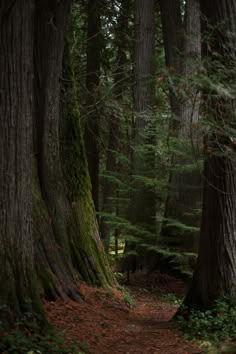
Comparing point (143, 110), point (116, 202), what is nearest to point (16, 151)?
point (143, 110)

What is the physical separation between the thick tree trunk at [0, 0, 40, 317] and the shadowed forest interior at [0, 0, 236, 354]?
0.5 inches

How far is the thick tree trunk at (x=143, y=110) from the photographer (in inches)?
523

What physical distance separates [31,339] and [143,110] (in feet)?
31.9

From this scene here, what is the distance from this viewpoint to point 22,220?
6.16 meters

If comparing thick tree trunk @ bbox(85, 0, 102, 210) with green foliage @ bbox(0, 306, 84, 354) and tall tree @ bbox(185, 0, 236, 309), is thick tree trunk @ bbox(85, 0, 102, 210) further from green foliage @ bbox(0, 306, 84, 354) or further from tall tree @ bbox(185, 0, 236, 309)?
green foliage @ bbox(0, 306, 84, 354)

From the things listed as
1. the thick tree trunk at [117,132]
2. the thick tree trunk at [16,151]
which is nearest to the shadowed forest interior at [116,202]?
the thick tree trunk at [16,151]

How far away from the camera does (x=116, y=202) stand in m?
16.3

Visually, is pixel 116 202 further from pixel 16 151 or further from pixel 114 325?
pixel 16 151

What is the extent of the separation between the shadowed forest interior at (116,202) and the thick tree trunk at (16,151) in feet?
0.04

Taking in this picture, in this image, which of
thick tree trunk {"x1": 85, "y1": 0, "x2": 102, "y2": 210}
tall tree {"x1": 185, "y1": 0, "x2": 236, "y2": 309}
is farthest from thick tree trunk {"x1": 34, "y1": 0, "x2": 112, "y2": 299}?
thick tree trunk {"x1": 85, "y1": 0, "x2": 102, "y2": 210}

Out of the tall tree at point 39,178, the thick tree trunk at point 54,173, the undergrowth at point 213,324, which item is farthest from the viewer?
the thick tree trunk at point 54,173

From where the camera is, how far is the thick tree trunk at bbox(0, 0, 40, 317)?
5.98m

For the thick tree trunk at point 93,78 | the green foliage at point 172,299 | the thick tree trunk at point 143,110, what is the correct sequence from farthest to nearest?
1. the thick tree trunk at point 93,78
2. the thick tree trunk at point 143,110
3. the green foliage at point 172,299

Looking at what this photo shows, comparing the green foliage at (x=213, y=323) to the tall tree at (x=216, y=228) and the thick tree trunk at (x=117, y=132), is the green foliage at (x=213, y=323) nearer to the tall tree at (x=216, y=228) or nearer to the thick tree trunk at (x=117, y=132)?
the tall tree at (x=216, y=228)
